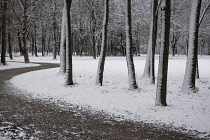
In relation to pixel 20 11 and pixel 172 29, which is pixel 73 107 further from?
pixel 172 29

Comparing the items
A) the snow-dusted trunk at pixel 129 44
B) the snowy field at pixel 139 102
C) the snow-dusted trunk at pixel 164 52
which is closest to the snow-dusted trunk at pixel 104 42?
the snowy field at pixel 139 102

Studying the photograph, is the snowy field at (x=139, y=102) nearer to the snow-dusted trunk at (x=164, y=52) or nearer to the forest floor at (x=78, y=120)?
the forest floor at (x=78, y=120)

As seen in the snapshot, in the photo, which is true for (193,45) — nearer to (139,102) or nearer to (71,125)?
(139,102)

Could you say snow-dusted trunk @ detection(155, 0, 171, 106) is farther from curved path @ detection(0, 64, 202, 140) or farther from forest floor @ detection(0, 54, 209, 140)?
curved path @ detection(0, 64, 202, 140)

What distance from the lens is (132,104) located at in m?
7.44

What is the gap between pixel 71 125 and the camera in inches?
203

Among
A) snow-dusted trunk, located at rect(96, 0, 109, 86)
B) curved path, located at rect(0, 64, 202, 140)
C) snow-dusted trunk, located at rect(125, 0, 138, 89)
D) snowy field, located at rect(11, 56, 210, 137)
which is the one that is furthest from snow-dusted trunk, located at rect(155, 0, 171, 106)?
snow-dusted trunk, located at rect(96, 0, 109, 86)

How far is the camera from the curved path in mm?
4492

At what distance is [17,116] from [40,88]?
4.78 meters

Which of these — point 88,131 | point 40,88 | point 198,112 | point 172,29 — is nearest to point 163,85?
point 198,112

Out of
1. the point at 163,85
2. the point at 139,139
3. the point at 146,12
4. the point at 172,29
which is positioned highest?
the point at 146,12

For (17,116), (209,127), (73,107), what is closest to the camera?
(209,127)

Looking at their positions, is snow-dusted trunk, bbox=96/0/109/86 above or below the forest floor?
above

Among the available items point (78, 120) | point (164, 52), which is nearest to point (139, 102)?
point (164, 52)
